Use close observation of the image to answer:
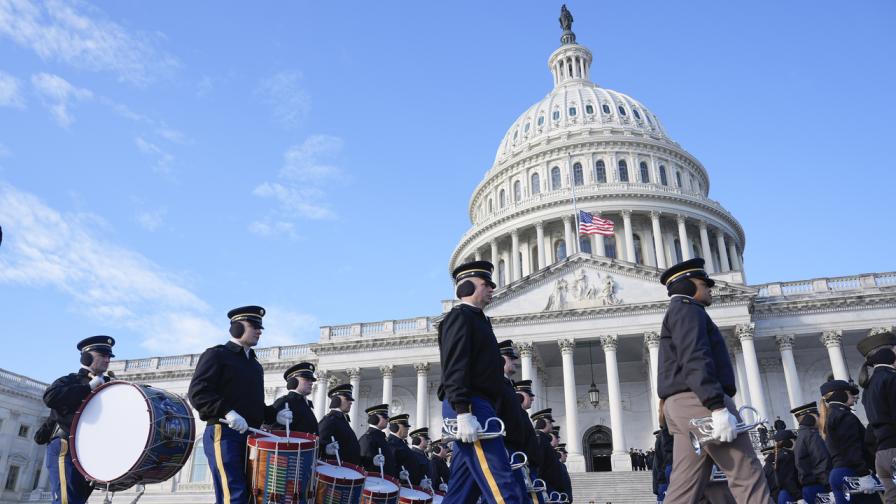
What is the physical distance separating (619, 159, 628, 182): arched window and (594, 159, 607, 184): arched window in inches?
59.2

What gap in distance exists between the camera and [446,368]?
6.55 metres

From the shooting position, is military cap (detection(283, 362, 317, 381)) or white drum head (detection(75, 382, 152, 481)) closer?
white drum head (detection(75, 382, 152, 481))

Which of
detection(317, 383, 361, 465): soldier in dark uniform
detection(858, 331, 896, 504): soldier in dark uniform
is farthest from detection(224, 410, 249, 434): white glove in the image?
detection(858, 331, 896, 504): soldier in dark uniform

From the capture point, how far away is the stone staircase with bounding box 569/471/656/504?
3116 cm

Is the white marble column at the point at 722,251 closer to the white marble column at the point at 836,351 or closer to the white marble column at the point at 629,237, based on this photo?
the white marble column at the point at 629,237

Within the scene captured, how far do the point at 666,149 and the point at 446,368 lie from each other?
6578 centimetres

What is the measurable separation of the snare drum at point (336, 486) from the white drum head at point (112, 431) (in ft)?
7.15

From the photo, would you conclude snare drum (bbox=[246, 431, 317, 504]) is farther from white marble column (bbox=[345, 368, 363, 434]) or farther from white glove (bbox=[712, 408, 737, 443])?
white marble column (bbox=[345, 368, 363, 434])

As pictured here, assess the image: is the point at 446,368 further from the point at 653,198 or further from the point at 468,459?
the point at 653,198

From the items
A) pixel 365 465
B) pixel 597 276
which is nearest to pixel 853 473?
pixel 365 465

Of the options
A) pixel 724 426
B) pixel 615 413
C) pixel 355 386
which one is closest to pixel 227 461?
pixel 724 426

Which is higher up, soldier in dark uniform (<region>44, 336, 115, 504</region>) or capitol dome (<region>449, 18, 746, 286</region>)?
→ capitol dome (<region>449, 18, 746, 286</region>)

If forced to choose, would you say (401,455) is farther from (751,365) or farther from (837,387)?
(751,365)

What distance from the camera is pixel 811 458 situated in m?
11.4
